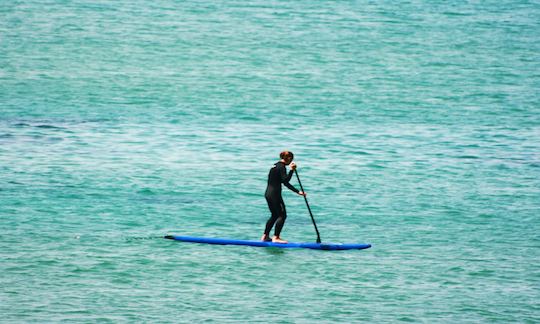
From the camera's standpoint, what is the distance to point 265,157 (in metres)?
38.5

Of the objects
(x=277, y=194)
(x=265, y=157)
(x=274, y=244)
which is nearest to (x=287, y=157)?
(x=277, y=194)

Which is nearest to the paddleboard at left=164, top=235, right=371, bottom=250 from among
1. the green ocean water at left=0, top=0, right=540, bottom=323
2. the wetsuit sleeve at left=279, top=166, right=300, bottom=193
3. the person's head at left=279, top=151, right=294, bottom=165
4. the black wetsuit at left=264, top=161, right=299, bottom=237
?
the green ocean water at left=0, top=0, right=540, bottom=323

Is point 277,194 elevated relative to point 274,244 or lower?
elevated

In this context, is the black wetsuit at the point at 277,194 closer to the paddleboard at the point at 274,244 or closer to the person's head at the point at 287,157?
the person's head at the point at 287,157

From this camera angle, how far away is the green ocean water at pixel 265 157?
2273 centimetres

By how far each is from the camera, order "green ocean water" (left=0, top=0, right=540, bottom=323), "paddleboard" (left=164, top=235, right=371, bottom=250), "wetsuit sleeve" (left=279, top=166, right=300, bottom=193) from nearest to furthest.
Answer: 1. "green ocean water" (left=0, top=0, right=540, bottom=323)
2. "wetsuit sleeve" (left=279, top=166, right=300, bottom=193)
3. "paddleboard" (left=164, top=235, right=371, bottom=250)

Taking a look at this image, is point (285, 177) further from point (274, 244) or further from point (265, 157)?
point (265, 157)

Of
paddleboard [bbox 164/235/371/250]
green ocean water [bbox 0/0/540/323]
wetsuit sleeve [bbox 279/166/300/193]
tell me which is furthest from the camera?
paddleboard [bbox 164/235/371/250]

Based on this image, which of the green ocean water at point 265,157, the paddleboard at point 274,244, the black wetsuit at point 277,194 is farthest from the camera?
the paddleboard at point 274,244

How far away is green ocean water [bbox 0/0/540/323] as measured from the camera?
2273cm

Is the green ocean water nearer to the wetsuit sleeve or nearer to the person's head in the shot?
the wetsuit sleeve

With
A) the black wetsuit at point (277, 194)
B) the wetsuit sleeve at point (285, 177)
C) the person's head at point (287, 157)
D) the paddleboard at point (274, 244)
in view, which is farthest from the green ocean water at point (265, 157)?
the person's head at point (287, 157)

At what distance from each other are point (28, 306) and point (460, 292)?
7584 millimetres

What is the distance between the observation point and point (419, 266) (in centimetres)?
2478
